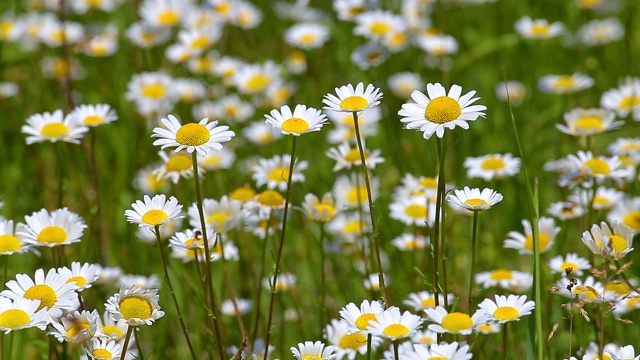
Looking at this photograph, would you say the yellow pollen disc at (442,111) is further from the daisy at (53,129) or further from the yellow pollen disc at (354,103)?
the daisy at (53,129)

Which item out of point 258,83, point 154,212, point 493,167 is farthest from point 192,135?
point 258,83

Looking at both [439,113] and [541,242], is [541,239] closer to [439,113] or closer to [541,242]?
[541,242]

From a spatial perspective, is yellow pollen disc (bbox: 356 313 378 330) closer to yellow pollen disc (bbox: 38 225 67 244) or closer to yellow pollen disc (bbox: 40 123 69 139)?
yellow pollen disc (bbox: 38 225 67 244)

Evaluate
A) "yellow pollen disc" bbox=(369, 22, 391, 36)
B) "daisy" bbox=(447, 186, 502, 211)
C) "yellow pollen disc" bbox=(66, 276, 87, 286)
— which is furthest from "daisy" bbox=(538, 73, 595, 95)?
"yellow pollen disc" bbox=(66, 276, 87, 286)

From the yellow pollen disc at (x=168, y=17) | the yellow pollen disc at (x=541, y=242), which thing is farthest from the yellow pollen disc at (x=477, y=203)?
the yellow pollen disc at (x=168, y=17)

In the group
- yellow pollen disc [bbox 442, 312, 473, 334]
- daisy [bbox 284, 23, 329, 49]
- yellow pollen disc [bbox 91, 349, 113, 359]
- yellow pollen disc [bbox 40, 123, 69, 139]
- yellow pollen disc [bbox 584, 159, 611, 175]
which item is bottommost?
yellow pollen disc [bbox 91, 349, 113, 359]

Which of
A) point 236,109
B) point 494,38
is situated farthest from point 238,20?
point 494,38

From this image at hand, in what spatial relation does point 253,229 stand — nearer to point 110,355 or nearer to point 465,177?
point 110,355
